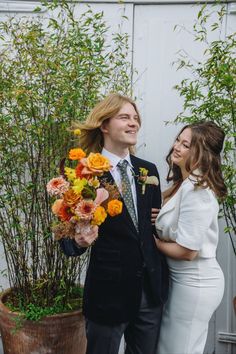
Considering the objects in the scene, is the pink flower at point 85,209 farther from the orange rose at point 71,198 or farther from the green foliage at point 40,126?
the green foliage at point 40,126

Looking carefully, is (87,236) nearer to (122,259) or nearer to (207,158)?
(122,259)

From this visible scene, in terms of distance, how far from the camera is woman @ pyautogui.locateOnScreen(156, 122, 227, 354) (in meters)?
2.59

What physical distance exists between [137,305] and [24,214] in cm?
158

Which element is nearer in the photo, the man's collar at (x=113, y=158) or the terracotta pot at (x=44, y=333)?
the man's collar at (x=113, y=158)

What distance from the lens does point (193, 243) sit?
256 cm

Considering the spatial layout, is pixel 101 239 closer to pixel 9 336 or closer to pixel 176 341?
pixel 176 341

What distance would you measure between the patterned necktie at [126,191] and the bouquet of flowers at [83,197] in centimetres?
30

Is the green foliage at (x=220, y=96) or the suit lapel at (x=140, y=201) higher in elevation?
the green foliage at (x=220, y=96)

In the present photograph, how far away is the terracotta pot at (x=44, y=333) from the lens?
3578mm

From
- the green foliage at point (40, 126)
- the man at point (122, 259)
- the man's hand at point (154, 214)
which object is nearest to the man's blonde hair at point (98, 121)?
the man at point (122, 259)

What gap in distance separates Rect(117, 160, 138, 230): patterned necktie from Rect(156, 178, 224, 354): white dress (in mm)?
228

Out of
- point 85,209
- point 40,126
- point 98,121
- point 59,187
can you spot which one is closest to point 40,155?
point 40,126

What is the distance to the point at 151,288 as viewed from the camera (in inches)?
103

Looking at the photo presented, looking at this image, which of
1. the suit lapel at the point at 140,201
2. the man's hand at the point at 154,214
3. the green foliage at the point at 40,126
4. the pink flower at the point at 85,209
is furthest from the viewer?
the green foliage at the point at 40,126
